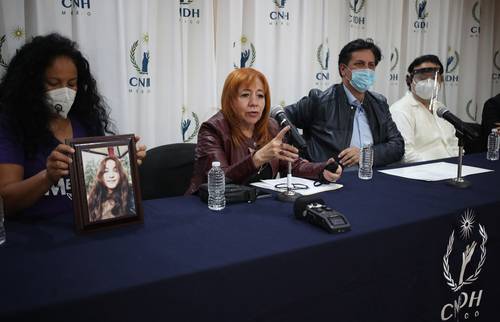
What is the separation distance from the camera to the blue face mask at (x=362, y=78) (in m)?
Answer: 2.81

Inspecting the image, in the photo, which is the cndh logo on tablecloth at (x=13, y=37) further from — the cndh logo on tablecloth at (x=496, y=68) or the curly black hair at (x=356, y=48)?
the cndh logo on tablecloth at (x=496, y=68)

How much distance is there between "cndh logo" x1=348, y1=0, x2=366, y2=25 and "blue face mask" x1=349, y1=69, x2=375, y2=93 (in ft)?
3.91

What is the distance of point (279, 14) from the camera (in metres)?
3.32

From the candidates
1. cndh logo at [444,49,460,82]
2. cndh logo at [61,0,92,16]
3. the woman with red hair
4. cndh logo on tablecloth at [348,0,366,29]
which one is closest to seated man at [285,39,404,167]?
the woman with red hair

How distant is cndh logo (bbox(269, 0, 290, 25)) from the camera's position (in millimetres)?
3305

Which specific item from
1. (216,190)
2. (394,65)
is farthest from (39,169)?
(394,65)

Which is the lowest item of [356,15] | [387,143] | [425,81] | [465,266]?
[465,266]

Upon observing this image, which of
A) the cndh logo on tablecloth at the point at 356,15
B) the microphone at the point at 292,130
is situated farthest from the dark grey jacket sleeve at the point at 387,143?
the cndh logo on tablecloth at the point at 356,15

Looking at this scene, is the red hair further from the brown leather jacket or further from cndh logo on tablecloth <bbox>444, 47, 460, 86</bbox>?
cndh logo on tablecloth <bbox>444, 47, 460, 86</bbox>

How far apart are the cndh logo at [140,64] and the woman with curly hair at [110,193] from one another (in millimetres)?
1691

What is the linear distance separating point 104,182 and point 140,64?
5.76 ft

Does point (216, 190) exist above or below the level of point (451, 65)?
below

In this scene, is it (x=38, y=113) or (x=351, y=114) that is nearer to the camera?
(x=38, y=113)

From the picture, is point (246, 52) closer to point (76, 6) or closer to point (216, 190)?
point (76, 6)
